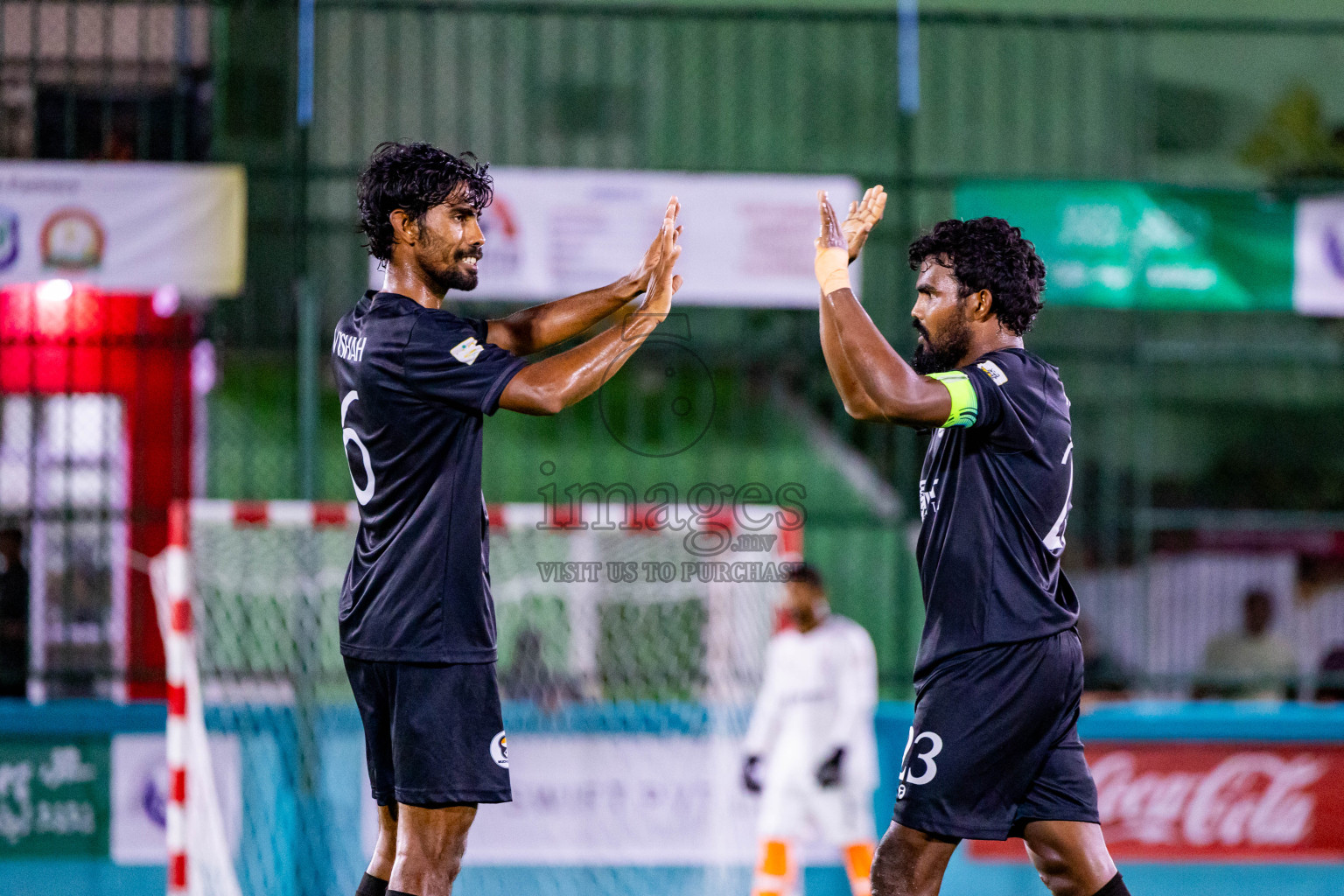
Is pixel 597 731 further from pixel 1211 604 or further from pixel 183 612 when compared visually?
pixel 1211 604

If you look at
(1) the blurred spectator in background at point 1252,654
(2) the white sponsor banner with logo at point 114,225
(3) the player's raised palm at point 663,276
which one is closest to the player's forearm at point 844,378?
(3) the player's raised palm at point 663,276

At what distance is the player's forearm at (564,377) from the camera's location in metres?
3.65

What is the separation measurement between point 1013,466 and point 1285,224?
5281 mm

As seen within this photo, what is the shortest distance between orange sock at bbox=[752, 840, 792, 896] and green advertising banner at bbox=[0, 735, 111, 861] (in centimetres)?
336

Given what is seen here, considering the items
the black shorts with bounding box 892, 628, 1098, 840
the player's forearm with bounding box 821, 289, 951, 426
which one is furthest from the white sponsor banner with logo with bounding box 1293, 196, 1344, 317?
the player's forearm with bounding box 821, 289, 951, 426

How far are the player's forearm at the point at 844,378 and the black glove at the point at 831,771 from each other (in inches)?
157

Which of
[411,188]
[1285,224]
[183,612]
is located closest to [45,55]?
[183,612]

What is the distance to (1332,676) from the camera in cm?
827

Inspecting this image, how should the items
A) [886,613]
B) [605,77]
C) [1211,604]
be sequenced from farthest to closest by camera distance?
[886,613] < [1211,604] < [605,77]

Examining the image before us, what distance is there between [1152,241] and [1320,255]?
1.01 m

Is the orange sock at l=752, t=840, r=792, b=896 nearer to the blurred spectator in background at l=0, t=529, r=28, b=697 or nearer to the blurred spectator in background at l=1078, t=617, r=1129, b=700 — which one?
the blurred spectator in background at l=1078, t=617, r=1129, b=700

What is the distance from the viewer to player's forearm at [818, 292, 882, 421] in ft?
11.7

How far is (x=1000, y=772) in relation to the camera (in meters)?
3.71

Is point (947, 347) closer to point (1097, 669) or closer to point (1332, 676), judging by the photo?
point (1332, 676)
